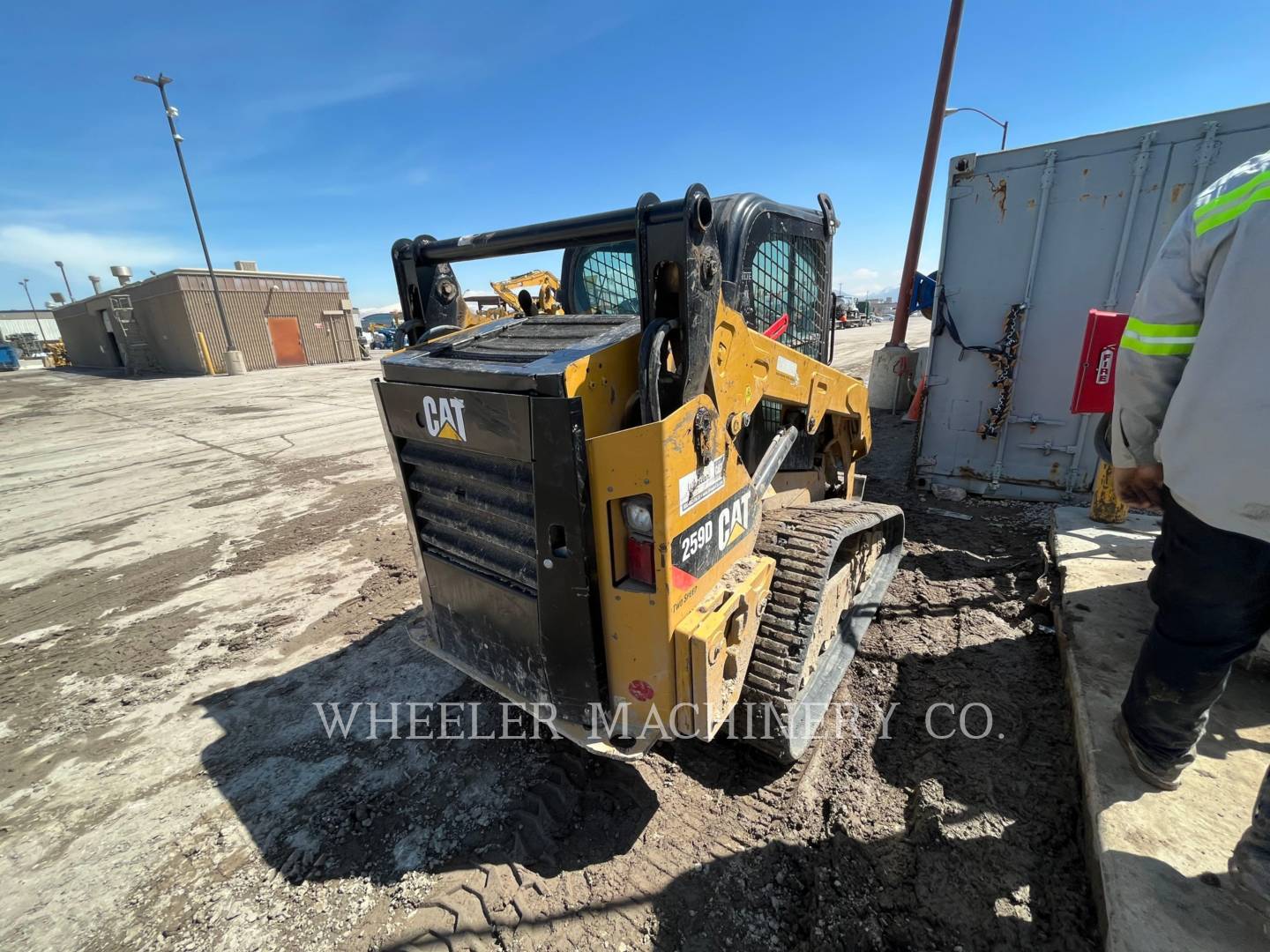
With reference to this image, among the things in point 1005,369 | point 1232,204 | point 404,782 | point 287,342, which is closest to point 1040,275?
point 1005,369

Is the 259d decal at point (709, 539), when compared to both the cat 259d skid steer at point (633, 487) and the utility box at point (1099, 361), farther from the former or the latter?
the utility box at point (1099, 361)

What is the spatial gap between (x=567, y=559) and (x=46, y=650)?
13.5 ft

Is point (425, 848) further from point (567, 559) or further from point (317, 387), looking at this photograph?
point (317, 387)

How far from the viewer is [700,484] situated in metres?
1.86

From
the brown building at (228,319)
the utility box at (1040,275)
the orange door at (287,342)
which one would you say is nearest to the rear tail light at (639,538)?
the utility box at (1040,275)

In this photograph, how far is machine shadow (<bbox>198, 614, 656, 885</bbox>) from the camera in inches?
82.5

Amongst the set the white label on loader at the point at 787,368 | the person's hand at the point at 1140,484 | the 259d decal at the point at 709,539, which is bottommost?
the 259d decal at the point at 709,539

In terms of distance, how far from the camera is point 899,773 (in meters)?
2.36

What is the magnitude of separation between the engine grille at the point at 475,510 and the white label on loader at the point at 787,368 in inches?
46.1

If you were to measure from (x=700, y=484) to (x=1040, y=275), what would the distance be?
4.89 m

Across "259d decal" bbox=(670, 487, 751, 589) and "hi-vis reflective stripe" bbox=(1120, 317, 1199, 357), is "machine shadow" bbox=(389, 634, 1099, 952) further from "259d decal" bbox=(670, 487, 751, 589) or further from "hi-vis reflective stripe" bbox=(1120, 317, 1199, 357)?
"hi-vis reflective stripe" bbox=(1120, 317, 1199, 357)

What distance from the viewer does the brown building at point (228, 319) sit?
24.5 m

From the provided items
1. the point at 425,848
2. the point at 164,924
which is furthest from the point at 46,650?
the point at 425,848

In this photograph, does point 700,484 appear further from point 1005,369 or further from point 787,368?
point 1005,369
